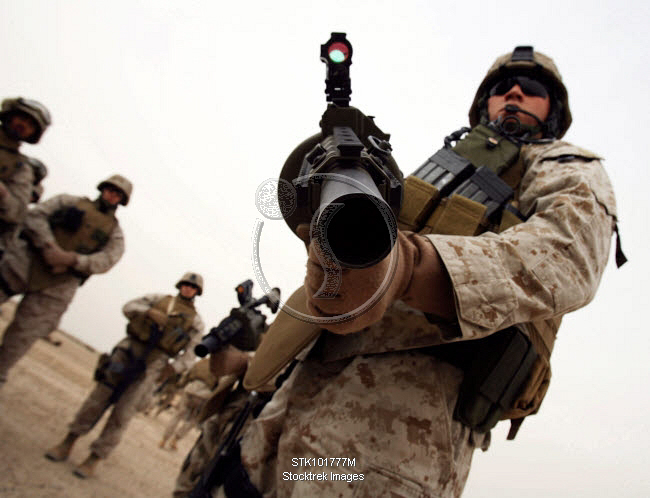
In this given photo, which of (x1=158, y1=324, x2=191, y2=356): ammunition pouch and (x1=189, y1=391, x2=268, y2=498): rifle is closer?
(x1=189, y1=391, x2=268, y2=498): rifle

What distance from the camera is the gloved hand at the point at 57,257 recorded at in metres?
4.49

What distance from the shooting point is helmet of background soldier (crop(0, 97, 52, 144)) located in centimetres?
450

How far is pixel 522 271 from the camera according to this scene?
0.97 metres

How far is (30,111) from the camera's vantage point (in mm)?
4543

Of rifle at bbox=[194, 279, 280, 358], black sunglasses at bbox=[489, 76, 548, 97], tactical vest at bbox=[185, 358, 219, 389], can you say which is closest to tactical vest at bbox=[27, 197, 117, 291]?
rifle at bbox=[194, 279, 280, 358]

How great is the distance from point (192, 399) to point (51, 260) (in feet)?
19.9

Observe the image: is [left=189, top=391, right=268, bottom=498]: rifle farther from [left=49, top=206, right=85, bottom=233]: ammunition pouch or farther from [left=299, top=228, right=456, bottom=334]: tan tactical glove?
[left=49, top=206, right=85, bottom=233]: ammunition pouch

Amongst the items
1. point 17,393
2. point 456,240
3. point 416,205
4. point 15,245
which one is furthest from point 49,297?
point 456,240

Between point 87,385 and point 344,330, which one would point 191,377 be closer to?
point 87,385

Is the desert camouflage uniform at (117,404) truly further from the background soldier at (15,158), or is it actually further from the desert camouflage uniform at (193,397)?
the desert camouflage uniform at (193,397)

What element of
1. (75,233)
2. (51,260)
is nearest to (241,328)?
(51,260)

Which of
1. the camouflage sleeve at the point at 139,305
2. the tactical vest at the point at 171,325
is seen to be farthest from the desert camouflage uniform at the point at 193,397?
the camouflage sleeve at the point at 139,305

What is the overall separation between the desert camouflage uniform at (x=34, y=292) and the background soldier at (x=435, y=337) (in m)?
4.15

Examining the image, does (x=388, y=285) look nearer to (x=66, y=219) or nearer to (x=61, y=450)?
(x=61, y=450)
